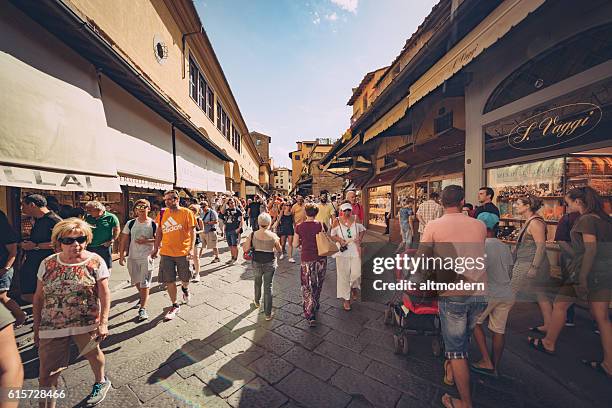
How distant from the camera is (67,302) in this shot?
6.09ft

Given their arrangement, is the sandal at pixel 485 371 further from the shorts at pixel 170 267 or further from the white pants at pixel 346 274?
the shorts at pixel 170 267

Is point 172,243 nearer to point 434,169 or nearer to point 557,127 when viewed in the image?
point 557,127

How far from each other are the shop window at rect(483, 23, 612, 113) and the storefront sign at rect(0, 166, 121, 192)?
7.43 meters

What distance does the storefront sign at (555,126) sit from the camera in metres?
3.27

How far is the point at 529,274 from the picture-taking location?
276 centimetres

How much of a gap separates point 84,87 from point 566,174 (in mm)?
8161

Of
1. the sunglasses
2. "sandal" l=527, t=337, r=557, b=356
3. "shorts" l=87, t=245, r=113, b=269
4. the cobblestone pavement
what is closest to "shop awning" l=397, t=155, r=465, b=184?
the cobblestone pavement

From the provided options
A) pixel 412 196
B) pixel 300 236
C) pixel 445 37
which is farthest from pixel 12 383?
pixel 412 196

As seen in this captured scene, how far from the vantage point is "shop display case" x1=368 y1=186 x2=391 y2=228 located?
11.1 meters

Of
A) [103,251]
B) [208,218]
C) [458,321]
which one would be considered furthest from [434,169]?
[103,251]

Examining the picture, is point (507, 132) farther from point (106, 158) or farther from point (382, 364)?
point (106, 158)

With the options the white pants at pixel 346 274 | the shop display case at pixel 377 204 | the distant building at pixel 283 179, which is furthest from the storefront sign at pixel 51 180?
the distant building at pixel 283 179

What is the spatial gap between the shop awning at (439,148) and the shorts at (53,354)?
7441 mm

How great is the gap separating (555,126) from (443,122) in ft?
11.2
